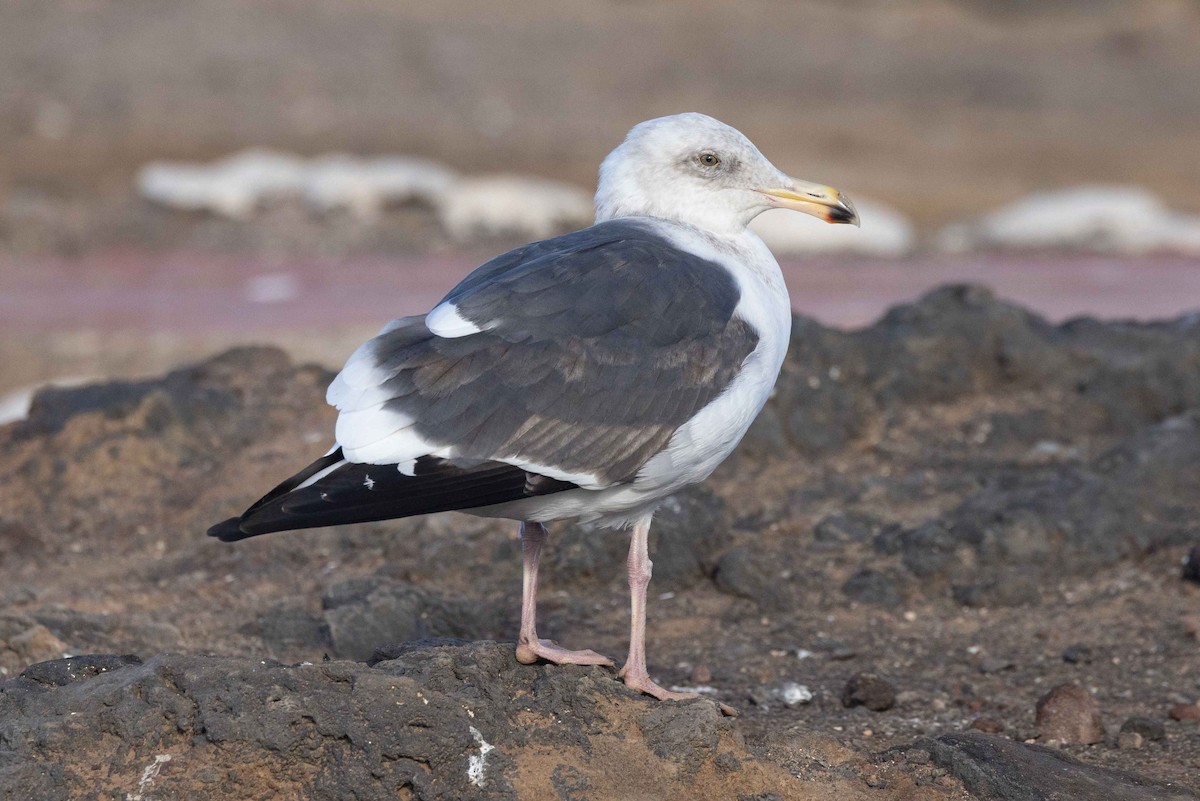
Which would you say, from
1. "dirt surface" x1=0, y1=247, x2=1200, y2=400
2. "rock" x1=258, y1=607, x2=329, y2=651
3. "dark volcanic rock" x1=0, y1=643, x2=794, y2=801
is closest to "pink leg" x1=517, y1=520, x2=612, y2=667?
"dark volcanic rock" x1=0, y1=643, x2=794, y2=801

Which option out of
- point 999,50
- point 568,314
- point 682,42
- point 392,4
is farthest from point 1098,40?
point 568,314

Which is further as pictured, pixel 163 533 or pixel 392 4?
pixel 392 4

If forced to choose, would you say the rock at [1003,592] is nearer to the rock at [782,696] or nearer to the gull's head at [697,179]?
the rock at [782,696]

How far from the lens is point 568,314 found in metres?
3.47

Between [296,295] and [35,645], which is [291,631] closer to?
[35,645]

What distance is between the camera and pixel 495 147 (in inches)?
942

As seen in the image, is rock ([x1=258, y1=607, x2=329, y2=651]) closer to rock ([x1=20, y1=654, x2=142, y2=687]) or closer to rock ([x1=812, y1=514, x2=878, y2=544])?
rock ([x1=20, y1=654, x2=142, y2=687])

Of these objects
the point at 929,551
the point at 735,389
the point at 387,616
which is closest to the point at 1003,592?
the point at 929,551

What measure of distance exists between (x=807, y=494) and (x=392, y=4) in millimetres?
30380

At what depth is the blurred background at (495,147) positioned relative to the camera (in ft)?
43.0

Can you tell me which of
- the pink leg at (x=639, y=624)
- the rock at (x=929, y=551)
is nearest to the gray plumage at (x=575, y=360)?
the pink leg at (x=639, y=624)

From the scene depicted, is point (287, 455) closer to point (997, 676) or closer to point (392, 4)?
point (997, 676)

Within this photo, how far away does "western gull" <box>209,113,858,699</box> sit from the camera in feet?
10.7

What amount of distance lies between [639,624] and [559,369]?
2.28 ft
